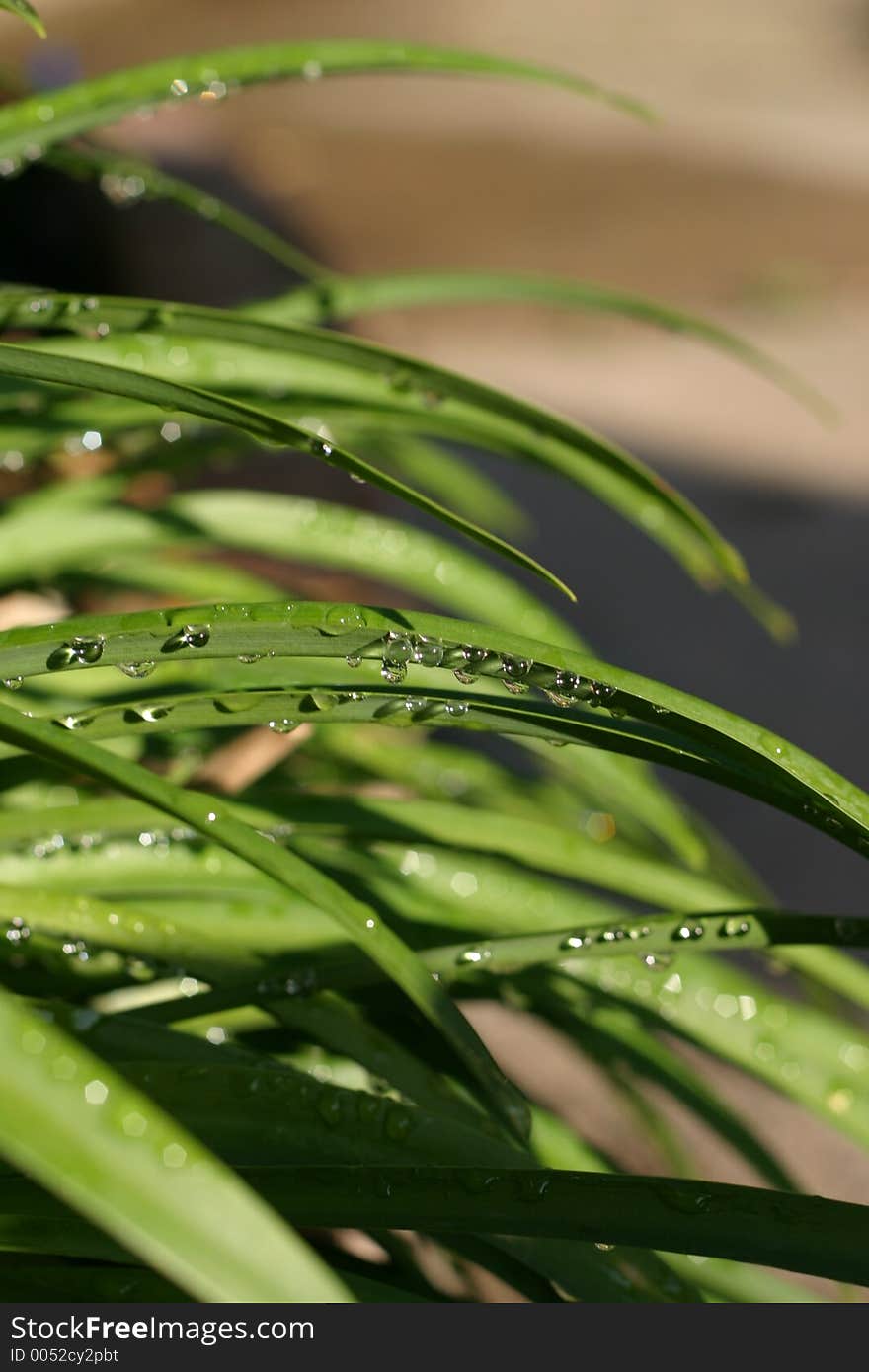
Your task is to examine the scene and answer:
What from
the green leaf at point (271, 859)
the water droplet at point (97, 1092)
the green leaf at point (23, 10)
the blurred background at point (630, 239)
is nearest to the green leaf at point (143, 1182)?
the water droplet at point (97, 1092)

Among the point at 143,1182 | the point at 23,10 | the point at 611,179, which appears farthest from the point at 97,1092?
the point at 611,179

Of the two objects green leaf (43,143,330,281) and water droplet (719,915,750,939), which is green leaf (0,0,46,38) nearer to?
green leaf (43,143,330,281)

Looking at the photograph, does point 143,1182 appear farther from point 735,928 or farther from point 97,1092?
point 735,928

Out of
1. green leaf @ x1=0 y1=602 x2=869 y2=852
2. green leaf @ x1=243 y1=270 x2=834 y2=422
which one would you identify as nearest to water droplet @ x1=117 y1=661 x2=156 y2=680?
green leaf @ x1=0 y1=602 x2=869 y2=852

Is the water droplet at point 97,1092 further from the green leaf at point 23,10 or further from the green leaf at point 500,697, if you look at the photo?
the green leaf at point 23,10

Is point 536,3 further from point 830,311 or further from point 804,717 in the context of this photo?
point 804,717
